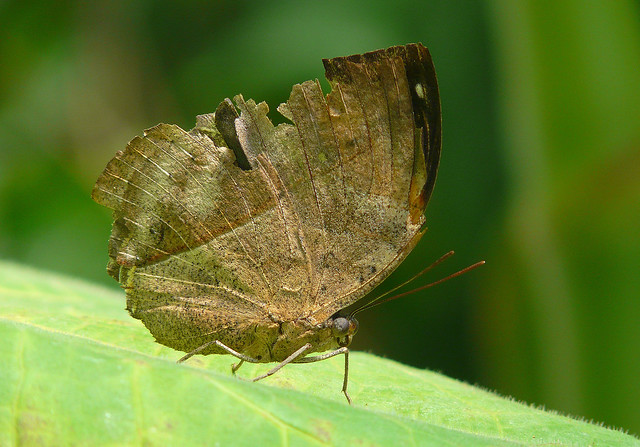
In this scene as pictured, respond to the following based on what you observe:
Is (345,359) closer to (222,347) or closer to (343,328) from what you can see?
(343,328)

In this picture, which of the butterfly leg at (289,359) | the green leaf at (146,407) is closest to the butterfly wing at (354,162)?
the butterfly leg at (289,359)

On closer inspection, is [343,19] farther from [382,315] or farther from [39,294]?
Answer: [39,294]

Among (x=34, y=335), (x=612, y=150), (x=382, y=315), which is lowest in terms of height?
(x=382, y=315)

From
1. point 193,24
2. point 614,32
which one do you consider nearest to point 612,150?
point 614,32

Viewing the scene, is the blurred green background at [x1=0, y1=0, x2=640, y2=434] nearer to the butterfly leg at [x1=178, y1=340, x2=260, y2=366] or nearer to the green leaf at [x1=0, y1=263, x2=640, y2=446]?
the butterfly leg at [x1=178, y1=340, x2=260, y2=366]

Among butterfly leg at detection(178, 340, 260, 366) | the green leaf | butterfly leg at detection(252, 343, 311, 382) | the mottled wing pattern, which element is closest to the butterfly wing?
the mottled wing pattern

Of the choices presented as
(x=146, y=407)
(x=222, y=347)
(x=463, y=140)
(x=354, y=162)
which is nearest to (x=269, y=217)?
(x=354, y=162)

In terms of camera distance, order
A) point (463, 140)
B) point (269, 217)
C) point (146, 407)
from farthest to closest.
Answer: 1. point (463, 140)
2. point (269, 217)
3. point (146, 407)
